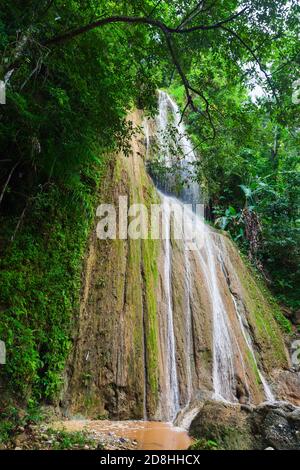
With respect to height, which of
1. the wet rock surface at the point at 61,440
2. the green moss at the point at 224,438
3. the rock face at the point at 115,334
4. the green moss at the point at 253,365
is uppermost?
the rock face at the point at 115,334

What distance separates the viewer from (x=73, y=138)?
5.46 m

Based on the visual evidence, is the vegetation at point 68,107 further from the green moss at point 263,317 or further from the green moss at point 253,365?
the green moss at point 263,317

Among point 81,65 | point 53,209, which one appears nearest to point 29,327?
point 53,209

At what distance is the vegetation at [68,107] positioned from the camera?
16.4 feet

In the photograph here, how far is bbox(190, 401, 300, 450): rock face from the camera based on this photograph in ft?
14.0

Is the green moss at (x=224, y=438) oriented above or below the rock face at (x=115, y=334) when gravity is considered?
below

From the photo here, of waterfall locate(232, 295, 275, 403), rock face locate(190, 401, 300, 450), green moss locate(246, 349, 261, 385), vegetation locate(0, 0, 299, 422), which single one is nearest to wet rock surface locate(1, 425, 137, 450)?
vegetation locate(0, 0, 299, 422)

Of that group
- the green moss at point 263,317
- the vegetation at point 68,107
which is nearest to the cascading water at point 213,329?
the green moss at point 263,317

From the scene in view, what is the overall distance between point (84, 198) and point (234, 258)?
6.12 meters

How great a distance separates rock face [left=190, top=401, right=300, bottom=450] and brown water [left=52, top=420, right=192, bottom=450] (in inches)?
11.3

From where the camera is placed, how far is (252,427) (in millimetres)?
4555

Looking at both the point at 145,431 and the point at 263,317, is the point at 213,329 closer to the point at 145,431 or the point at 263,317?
the point at 263,317

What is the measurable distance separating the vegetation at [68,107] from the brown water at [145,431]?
716 mm

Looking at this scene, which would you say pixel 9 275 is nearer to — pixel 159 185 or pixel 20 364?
pixel 20 364
